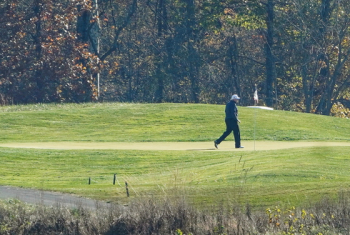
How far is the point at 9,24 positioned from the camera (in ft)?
127

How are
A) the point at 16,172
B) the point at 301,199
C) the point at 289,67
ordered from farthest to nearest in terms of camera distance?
the point at 289,67 → the point at 16,172 → the point at 301,199

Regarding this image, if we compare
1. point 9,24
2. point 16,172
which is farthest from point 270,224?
point 9,24

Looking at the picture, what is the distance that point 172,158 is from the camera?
707 inches

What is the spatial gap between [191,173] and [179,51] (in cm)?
3341

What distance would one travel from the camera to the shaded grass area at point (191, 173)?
1238cm

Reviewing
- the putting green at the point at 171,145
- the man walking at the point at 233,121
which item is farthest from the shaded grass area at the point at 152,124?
the man walking at the point at 233,121

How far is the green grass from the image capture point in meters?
12.8

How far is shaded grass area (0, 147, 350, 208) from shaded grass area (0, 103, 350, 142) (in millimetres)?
→ 5050

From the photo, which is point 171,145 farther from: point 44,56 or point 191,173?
point 44,56

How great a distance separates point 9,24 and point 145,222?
29.5m

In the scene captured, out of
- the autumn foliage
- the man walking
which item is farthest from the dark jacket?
the autumn foliage

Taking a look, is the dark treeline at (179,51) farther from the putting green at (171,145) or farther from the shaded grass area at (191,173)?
the shaded grass area at (191,173)

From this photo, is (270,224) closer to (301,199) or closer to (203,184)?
(301,199)

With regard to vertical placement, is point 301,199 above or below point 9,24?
below
